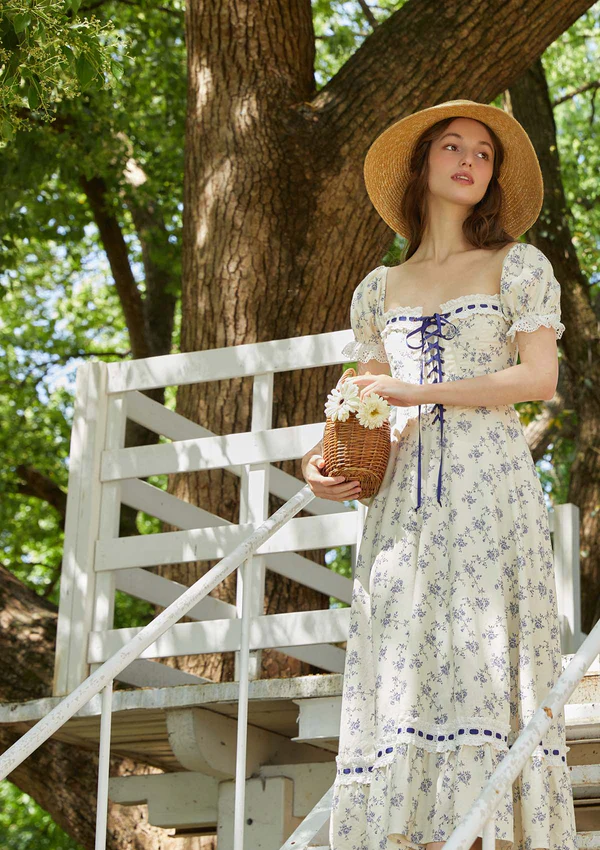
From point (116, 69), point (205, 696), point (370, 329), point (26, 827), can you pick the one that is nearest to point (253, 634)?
point (205, 696)

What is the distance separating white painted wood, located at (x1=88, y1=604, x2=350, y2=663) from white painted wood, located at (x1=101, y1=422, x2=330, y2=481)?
0.57 m

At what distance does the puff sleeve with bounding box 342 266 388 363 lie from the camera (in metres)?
3.69

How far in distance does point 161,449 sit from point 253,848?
1.52 m

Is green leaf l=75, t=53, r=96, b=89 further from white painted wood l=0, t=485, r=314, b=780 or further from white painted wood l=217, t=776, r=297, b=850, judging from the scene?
white painted wood l=217, t=776, r=297, b=850

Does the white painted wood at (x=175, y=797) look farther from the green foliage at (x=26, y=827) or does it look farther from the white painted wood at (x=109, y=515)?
the green foliage at (x=26, y=827)

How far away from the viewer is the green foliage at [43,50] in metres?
4.02

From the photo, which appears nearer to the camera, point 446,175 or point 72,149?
point 446,175

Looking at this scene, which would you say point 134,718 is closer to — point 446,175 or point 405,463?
point 405,463

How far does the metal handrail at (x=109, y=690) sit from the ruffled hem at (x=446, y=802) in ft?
1.91

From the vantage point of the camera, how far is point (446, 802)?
2947mm

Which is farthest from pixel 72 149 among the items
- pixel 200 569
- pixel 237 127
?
pixel 200 569

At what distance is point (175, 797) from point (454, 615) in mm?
2628

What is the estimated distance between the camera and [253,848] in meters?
4.87

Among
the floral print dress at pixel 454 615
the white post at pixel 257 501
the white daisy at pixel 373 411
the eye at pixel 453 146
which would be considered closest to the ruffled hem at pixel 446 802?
the floral print dress at pixel 454 615
